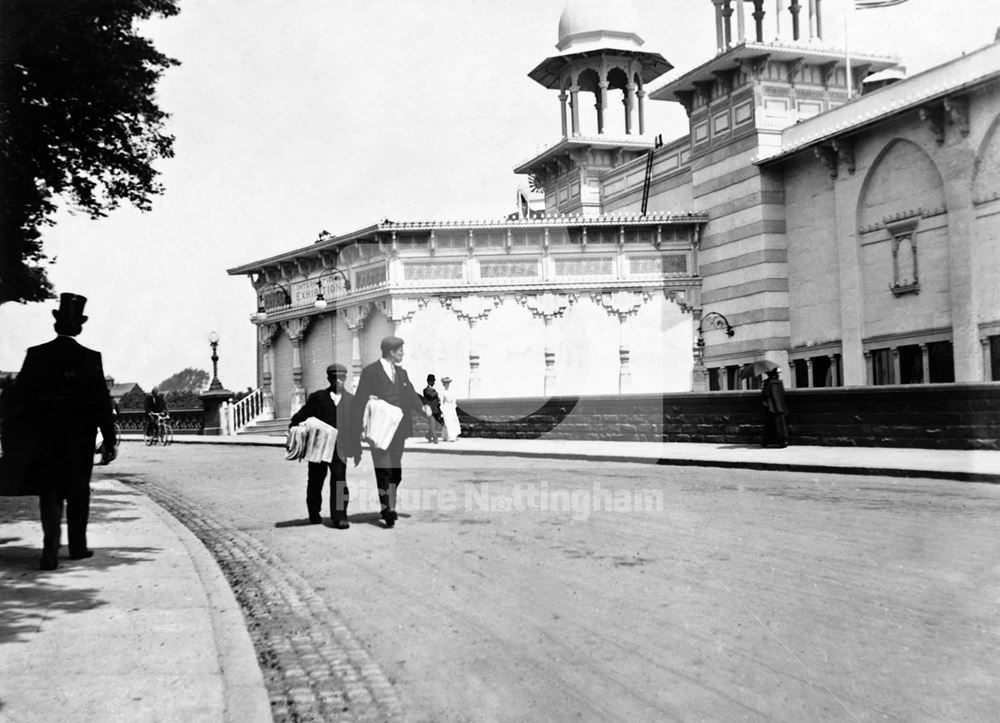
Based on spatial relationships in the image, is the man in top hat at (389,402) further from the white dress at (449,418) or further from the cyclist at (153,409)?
the cyclist at (153,409)

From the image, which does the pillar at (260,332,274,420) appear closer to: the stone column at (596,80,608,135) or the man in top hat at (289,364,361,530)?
the stone column at (596,80,608,135)

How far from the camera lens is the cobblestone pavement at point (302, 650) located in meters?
4.78

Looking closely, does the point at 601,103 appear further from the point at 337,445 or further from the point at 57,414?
the point at 57,414

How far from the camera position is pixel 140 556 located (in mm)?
8875

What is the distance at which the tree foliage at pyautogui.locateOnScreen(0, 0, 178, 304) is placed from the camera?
953 centimetres

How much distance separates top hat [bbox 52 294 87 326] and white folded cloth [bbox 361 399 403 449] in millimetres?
3069

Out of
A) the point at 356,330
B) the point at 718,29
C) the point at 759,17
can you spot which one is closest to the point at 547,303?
the point at 356,330

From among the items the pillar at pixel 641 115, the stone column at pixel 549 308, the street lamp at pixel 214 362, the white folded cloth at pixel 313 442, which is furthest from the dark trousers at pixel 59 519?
the pillar at pixel 641 115

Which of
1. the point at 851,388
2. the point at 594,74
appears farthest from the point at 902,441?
the point at 594,74

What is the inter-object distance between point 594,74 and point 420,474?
27183mm

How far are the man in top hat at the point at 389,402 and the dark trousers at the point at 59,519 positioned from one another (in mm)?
2844

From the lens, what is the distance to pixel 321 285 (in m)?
38.1

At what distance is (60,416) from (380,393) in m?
3.30

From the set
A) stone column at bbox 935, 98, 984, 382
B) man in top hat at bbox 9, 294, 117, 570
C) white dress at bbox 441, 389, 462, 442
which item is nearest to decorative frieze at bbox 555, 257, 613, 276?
white dress at bbox 441, 389, 462, 442
